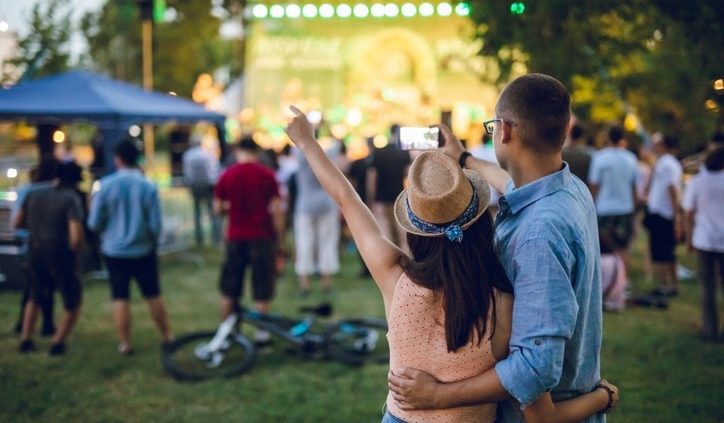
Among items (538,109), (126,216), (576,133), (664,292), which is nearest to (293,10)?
(576,133)

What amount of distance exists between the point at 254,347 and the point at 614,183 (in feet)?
15.7

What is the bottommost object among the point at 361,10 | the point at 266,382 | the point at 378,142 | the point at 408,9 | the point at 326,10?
the point at 266,382

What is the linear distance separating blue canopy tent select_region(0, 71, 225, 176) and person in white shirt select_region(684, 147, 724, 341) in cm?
688

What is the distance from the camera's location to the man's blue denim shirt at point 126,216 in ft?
20.7

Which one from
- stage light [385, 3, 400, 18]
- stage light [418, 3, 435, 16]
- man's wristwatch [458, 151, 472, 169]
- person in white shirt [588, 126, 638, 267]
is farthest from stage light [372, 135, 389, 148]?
stage light [418, 3, 435, 16]

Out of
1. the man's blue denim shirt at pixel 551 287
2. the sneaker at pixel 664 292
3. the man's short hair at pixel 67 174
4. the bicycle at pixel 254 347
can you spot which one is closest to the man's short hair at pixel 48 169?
the man's short hair at pixel 67 174

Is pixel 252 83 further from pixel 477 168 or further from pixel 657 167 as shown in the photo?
pixel 477 168

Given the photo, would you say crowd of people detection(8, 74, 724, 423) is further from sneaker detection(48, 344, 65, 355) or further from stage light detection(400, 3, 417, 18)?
stage light detection(400, 3, 417, 18)

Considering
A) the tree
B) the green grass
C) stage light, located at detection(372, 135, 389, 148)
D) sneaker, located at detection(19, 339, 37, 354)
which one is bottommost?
the green grass

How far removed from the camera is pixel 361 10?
69.7 feet

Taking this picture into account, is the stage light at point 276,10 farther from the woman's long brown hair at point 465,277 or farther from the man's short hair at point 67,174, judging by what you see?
the woman's long brown hair at point 465,277

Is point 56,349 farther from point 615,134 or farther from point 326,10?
point 326,10

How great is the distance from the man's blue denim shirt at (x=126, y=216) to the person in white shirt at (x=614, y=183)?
501 centimetres

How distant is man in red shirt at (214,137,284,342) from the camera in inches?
273
